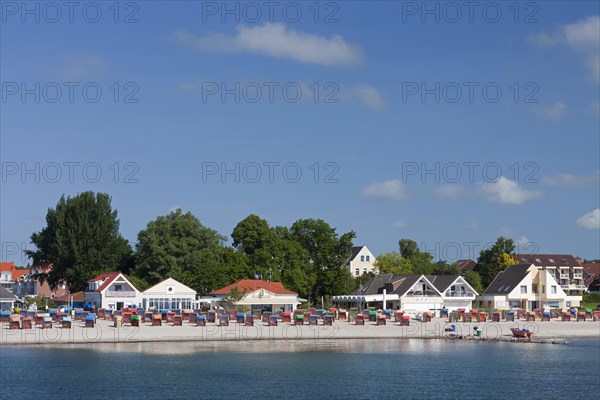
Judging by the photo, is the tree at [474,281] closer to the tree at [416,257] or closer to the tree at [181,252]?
the tree at [416,257]

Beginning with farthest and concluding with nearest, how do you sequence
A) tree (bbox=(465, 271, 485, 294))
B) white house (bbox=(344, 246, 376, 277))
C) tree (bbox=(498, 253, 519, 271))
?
white house (bbox=(344, 246, 376, 277))
tree (bbox=(498, 253, 519, 271))
tree (bbox=(465, 271, 485, 294))

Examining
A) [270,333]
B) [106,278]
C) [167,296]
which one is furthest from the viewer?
[106,278]

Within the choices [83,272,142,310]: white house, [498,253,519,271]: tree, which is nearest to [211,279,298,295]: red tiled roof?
[83,272,142,310]: white house

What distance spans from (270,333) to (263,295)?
657 inches

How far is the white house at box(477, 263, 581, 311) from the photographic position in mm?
92562

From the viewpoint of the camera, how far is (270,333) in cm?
6106

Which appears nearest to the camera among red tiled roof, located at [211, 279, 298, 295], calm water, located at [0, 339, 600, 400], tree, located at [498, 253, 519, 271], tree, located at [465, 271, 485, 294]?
calm water, located at [0, 339, 600, 400]

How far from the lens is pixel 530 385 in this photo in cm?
4212

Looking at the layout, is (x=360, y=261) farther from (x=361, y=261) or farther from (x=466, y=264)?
(x=466, y=264)

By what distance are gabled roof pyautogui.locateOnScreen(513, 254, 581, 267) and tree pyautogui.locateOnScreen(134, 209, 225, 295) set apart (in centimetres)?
5060

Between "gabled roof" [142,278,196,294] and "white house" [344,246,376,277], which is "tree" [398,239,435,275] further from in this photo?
"gabled roof" [142,278,196,294]

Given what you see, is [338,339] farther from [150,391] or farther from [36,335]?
[150,391]

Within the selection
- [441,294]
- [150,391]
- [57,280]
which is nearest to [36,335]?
[150,391]

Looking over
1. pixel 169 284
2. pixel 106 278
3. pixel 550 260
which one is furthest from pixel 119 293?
pixel 550 260
